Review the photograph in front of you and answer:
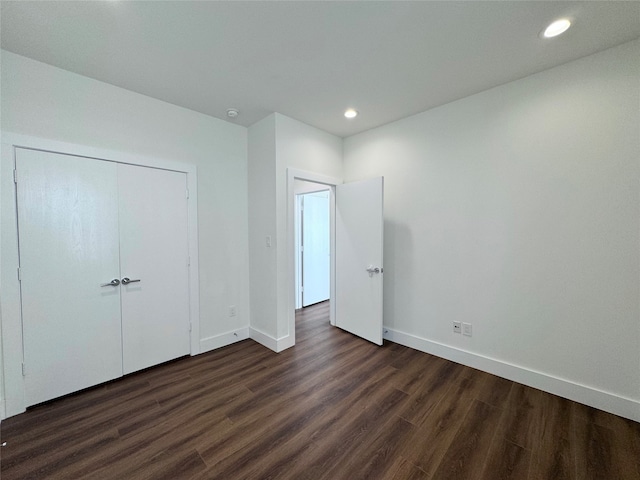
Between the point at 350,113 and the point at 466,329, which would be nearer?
the point at 466,329

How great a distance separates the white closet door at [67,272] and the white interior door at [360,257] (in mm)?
2499

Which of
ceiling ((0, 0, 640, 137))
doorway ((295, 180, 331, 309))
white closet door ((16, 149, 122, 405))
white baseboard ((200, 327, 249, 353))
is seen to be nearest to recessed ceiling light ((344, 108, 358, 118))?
ceiling ((0, 0, 640, 137))

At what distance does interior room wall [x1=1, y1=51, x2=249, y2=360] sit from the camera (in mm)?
1915

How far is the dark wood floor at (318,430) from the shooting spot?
1.44m

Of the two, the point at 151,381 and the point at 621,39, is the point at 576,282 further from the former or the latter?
the point at 151,381

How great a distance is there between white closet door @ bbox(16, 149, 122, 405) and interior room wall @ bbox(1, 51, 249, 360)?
22 centimetres

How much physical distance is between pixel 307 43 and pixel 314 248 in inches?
128

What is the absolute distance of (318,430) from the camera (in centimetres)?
171

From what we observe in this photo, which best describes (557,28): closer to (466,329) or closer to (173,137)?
(466,329)

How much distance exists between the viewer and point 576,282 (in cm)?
199

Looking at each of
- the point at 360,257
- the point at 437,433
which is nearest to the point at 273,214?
the point at 360,257

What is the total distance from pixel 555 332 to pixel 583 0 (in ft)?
7.65

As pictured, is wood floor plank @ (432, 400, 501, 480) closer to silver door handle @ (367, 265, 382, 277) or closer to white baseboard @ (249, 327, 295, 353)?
silver door handle @ (367, 265, 382, 277)

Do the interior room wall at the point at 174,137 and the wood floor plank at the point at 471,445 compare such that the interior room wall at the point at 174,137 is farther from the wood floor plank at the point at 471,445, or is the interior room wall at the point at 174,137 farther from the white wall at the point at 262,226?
the wood floor plank at the point at 471,445
